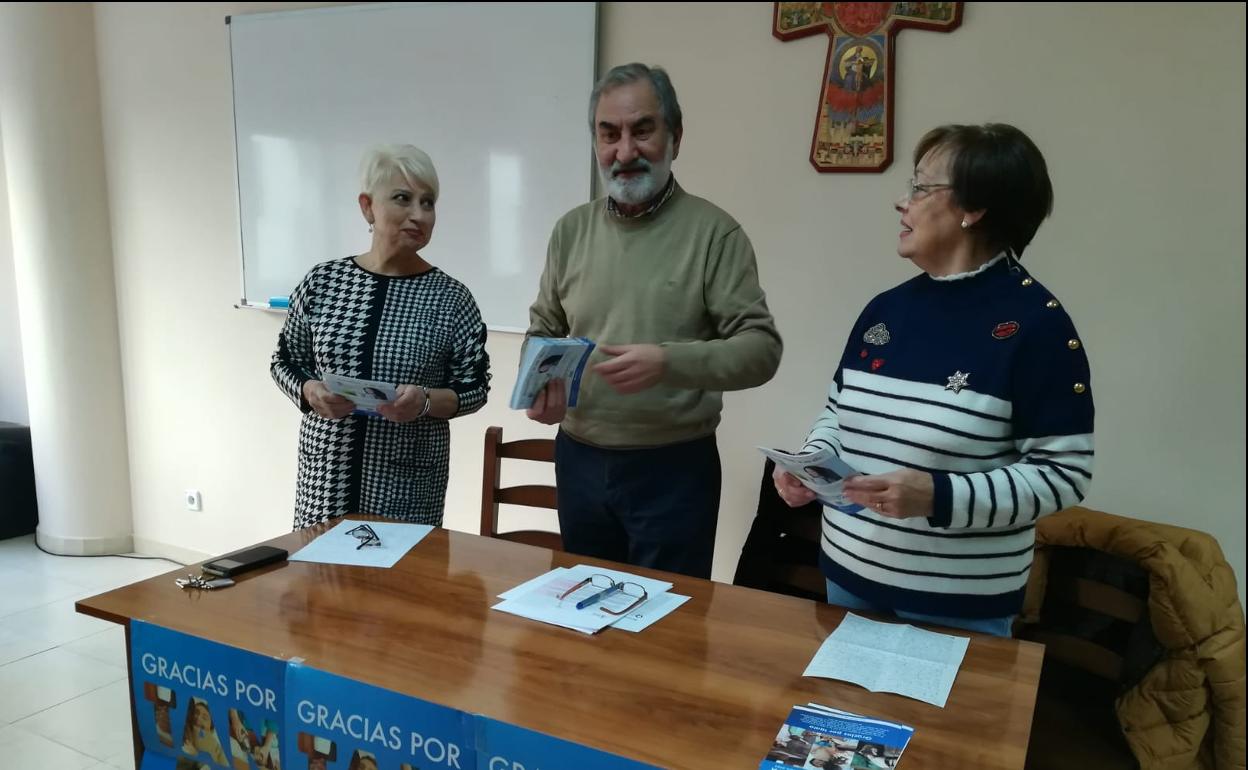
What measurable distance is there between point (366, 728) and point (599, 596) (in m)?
0.43

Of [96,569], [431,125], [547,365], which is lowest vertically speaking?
[96,569]

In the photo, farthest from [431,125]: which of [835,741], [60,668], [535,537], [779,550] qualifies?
[835,741]

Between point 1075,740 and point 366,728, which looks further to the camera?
point 1075,740

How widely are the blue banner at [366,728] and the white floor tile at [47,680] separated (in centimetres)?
200

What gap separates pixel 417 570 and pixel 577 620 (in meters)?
0.37

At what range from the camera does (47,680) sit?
2742 mm

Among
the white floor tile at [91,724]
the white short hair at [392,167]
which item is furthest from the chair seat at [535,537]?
the white floor tile at [91,724]

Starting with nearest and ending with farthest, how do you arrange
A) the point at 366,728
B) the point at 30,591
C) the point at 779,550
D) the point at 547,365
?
the point at 366,728 → the point at 547,365 → the point at 779,550 → the point at 30,591

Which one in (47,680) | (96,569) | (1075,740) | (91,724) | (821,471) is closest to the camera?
(821,471)

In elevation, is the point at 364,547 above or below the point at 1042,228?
below

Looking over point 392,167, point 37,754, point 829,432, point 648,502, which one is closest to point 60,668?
point 37,754

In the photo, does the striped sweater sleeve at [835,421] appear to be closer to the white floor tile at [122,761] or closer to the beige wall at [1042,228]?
the beige wall at [1042,228]

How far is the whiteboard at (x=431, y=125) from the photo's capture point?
2781mm

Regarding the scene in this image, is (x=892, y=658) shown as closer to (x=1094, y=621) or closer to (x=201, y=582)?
(x=1094, y=621)
